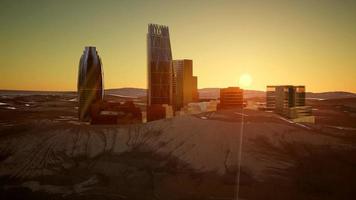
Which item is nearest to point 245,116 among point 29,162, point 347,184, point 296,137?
point 296,137

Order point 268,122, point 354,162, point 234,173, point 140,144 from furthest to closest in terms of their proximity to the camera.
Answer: point 268,122 < point 140,144 < point 354,162 < point 234,173

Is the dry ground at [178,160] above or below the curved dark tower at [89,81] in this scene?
below

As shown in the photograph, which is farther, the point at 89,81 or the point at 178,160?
the point at 89,81

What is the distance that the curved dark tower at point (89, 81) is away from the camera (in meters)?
185

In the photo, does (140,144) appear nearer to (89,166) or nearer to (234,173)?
(89,166)

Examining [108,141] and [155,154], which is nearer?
[155,154]

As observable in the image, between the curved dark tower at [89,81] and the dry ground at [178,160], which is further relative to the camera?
the curved dark tower at [89,81]

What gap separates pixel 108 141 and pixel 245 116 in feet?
152

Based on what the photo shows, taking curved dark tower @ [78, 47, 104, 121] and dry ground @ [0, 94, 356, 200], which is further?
curved dark tower @ [78, 47, 104, 121]

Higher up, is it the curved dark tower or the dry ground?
the curved dark tower

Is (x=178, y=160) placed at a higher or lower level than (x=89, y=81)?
lower

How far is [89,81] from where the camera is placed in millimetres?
188375

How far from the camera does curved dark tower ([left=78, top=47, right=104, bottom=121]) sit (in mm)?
185000

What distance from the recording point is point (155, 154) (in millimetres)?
88688
